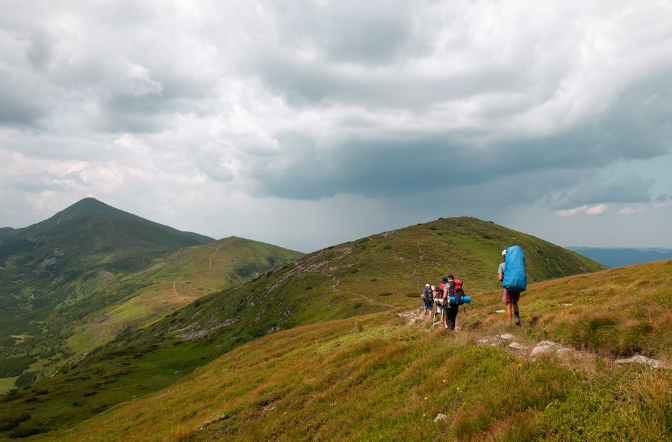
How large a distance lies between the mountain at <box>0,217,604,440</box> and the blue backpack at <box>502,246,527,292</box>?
28748 mm

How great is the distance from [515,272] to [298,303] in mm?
73070

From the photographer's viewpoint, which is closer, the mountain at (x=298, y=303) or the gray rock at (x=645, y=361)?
the gray rock at (x=645, y=361)

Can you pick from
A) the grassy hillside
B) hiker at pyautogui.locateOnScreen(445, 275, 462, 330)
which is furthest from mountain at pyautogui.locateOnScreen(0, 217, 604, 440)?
the grassy hillside

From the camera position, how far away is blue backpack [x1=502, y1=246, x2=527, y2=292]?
Answer: 15078 mm

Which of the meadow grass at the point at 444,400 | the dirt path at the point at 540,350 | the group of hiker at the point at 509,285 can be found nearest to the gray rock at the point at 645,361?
the dirt path at the point at 540,350

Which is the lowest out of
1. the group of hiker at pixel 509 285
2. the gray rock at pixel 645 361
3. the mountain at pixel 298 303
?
the mountain at pixel 298 303

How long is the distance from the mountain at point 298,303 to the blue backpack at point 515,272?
94.3 feet

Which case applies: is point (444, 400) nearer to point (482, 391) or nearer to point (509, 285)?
point (482, 391)

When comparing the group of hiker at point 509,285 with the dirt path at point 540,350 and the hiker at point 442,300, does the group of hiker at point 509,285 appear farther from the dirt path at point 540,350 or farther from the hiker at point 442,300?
the dirt path at point 540,350

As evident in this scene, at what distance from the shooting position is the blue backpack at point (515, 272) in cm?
1508

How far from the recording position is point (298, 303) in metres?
83.1

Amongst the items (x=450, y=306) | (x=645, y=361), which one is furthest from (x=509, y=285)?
(x=645, y=361)

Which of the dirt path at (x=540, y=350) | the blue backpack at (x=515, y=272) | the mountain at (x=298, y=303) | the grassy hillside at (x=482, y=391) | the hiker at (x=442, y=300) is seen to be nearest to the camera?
the grassy hillside at (x=482, y=391)

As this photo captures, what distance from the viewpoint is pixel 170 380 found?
71.9 metres
